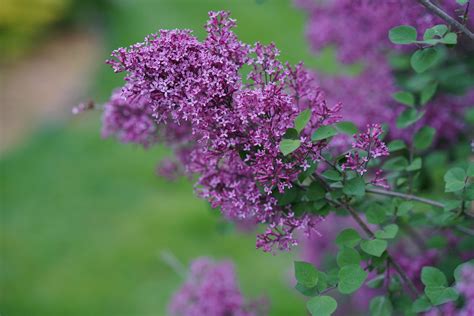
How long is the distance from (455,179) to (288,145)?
31 centimetres

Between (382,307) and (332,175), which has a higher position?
(332,175)

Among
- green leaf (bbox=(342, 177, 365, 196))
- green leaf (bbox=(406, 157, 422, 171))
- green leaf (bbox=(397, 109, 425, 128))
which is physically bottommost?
green leaf (bbox=(342, 177, 365, 196))

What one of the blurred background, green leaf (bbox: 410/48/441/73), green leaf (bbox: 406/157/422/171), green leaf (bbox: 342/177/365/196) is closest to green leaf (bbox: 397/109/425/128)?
green leaf (bbox: 406/157/422/171)

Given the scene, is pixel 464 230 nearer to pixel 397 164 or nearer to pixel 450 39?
pixel 397 164

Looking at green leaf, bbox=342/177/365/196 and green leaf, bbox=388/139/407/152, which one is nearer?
green leaf, bbox=342/177/365/196

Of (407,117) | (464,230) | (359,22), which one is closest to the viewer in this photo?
(464,230)

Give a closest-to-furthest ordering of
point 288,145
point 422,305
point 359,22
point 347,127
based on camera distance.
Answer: point 288,145, point 422,305, point 347,127, point 359,22

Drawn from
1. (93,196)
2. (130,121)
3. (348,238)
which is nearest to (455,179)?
(348,238)

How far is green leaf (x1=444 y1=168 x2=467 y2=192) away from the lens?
39.1 inches

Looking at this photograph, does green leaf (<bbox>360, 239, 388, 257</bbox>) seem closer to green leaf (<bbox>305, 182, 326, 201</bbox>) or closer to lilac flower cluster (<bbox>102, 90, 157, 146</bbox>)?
green leaf (<bbox>305, 182, 326, 201</bbox>)

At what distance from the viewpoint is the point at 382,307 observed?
1080 mm

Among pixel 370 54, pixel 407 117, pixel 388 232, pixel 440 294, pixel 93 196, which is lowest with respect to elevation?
pixel 440 294

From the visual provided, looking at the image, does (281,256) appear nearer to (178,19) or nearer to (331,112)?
(331,112)

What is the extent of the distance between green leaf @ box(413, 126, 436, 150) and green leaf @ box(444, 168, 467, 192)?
270mm
